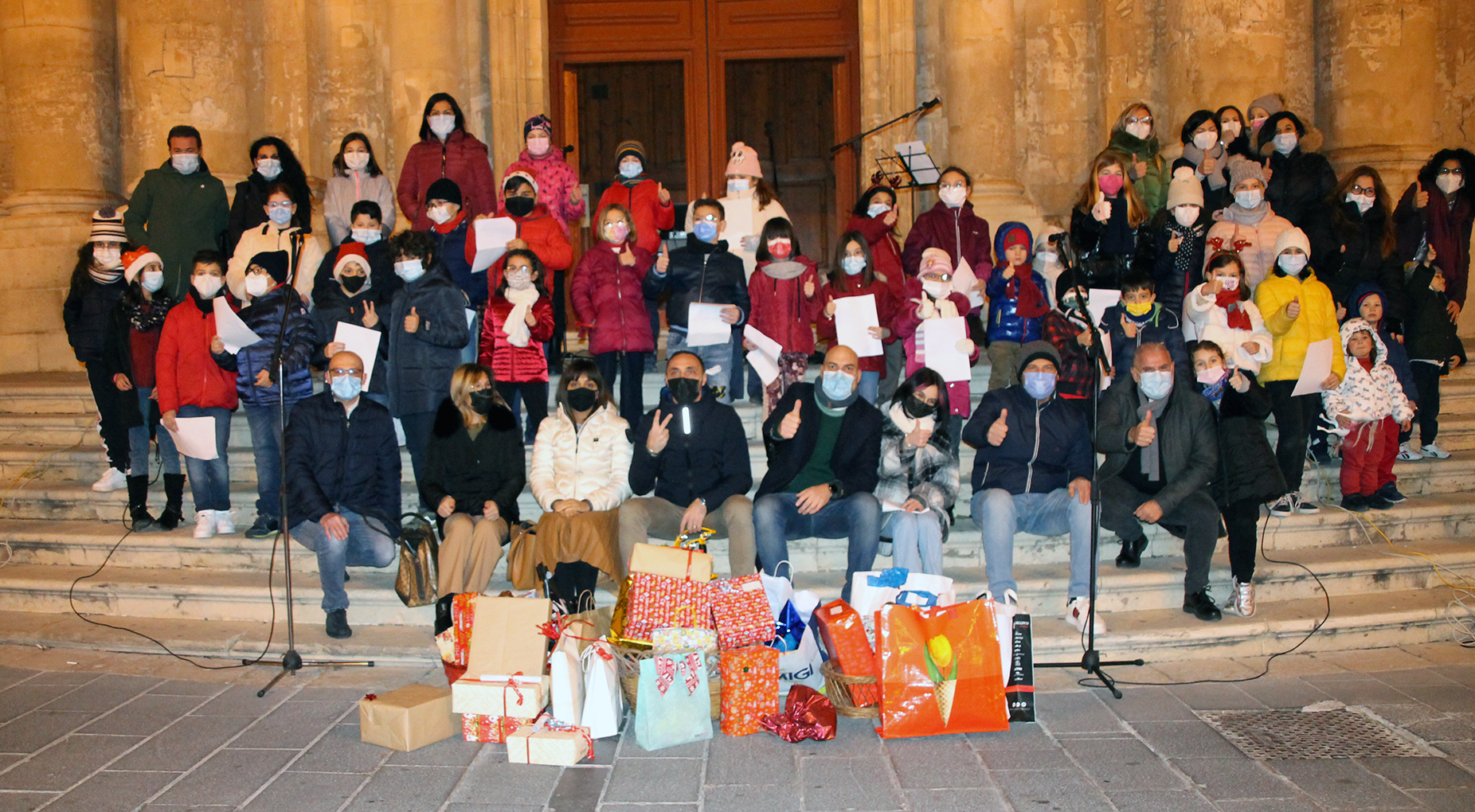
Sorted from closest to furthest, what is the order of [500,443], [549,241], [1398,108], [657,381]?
[500,443], [549,241], [657,381], [1398,108]

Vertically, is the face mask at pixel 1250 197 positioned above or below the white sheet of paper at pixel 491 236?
above

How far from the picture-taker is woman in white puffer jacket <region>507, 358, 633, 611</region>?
6191mm

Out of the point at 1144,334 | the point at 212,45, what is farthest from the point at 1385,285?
the point at 212,45

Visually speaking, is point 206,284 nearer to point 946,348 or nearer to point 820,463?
point 820,463

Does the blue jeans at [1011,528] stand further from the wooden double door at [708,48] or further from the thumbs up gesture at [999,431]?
the wooden double door at [708,48]

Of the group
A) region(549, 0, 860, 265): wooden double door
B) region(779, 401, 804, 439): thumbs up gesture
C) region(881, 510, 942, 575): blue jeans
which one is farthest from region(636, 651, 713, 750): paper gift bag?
region(549, 0, 860, 265): wooden double door

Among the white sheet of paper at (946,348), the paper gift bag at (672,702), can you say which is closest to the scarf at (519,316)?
the white sheet of paper at (946,348)

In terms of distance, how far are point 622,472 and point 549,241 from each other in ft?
7.44

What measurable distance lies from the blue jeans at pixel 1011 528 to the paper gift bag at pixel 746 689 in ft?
5.67

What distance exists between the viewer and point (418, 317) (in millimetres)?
7199

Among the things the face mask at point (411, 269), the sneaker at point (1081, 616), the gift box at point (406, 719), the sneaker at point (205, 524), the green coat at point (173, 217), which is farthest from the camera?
the green coat at point (173, 217)

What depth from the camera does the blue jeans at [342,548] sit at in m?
6.32

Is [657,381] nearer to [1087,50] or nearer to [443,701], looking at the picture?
[443,701]

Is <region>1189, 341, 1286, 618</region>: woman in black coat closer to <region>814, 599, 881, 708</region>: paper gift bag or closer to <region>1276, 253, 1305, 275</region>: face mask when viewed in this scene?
<region>1276, 253, 1305, 275</region>: face mask
